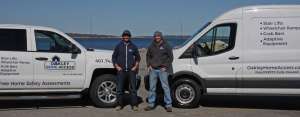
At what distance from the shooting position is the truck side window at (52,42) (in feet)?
36.1

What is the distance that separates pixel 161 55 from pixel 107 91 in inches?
58.5

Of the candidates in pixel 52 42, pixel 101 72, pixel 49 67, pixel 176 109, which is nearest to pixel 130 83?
pixel 101 72

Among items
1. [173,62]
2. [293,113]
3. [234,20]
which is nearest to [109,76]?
[173,62]

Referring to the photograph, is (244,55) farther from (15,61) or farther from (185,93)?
(15,61)

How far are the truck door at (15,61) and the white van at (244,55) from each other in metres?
Answer: 2.99

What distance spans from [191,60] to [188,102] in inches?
34.7

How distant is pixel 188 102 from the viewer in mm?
11281

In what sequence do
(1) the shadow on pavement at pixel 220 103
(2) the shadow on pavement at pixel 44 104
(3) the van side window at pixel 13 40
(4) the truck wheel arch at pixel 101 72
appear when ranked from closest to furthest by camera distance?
(3) the van side window at pixel 13 40 < (4) the truck wheel arch at pixel 101 72 < (2) the shadow on pavement at pixel 44 104 < (1) the shadow on pavement at pixel 220 103

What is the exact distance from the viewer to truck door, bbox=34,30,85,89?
35.6 feet

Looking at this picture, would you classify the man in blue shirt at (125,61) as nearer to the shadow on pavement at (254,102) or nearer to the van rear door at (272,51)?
→ the shadow on pavement at (254,102)

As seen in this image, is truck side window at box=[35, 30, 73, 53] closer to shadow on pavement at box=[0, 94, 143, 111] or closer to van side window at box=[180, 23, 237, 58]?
shadow on pavement at box=[0, 94, 143, 111]

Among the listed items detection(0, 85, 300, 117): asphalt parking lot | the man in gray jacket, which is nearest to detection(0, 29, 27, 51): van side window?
detection(0, 85, 300, 117): asphalt parking lot

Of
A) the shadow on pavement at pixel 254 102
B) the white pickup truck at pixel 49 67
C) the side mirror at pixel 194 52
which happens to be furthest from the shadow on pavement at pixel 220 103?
the side mirror at pixel 194 52

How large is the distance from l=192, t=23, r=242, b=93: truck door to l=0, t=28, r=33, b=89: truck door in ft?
11.0
